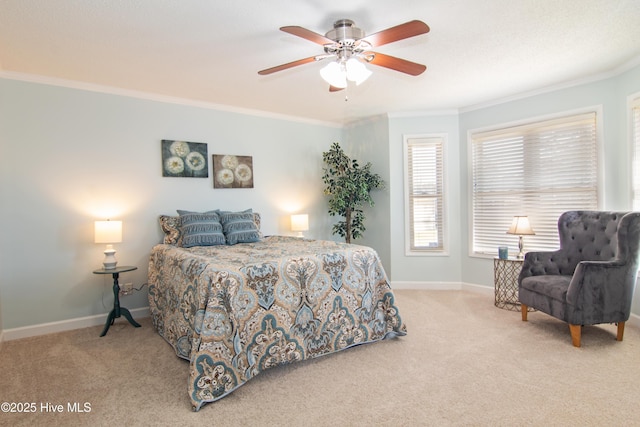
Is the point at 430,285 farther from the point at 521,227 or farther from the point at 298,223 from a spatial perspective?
the point at 298,223

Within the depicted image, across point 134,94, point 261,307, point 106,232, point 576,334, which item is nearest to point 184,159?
point 134,94

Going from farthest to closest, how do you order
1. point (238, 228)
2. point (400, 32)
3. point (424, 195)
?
1. point (424, 195)
2. point (238, 228)
3. point (400, 32)

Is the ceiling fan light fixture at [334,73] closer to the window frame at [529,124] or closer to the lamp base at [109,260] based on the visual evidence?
the lamp base at [109,260]

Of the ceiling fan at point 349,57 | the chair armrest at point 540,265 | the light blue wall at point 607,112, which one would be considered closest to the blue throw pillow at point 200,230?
the ceiling fan at point 349,57

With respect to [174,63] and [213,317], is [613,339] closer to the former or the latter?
[213,317]

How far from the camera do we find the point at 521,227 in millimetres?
3885

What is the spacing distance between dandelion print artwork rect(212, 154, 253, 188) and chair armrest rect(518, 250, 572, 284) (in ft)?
10.9

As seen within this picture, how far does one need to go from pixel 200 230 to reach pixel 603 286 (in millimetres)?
3678

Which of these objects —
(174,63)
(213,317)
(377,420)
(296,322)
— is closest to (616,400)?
(377,420)

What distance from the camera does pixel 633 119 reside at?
3.37 meters

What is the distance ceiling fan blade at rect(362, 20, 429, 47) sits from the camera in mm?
1923

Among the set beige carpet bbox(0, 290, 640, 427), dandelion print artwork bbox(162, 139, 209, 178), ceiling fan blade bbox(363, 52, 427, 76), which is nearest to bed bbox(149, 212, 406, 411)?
beige carpet bbox(0, 290, 640, 427)

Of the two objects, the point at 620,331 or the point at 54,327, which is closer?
the point at 620,331

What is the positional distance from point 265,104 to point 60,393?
351 centimetres
